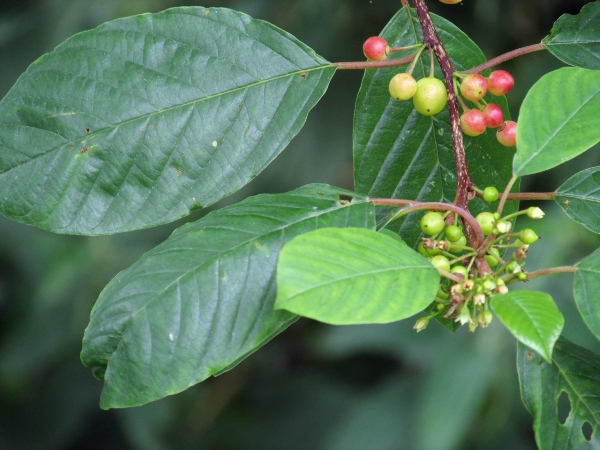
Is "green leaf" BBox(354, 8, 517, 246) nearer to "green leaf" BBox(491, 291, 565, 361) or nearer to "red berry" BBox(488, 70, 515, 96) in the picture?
"red berry" BBox(488, 70, 515, 96)

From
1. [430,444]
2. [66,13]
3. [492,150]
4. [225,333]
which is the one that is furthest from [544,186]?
[225,333]

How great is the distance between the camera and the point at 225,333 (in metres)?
1.00

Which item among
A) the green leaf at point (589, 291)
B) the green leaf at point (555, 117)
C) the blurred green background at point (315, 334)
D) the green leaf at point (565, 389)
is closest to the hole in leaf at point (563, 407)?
the green leaf at point (565, 389)

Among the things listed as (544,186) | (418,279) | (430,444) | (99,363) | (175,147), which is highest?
(175,147)

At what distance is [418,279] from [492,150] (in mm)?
533

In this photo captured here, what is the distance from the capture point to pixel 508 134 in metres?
1.26

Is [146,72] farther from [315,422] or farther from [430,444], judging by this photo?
[315,422]

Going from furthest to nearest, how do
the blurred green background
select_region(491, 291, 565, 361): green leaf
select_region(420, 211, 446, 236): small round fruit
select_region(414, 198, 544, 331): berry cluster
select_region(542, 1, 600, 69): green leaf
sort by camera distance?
the blurred green background
select_region(542, 1, 600, 69): green leaf
select_region(420, 211, 446, 236): small round fruit
select_region(414, 198, 544, 331): berry cluster
select_region(491, 291, 565, 361): green leaf

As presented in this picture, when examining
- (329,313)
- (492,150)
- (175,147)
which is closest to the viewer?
(329,313)

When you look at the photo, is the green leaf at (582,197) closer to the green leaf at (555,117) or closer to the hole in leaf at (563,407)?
the green leaf at (555,117)

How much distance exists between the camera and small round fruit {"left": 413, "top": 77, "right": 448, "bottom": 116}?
120 cm

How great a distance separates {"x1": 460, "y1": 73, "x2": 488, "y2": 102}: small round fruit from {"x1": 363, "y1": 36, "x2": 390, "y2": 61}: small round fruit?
16cm

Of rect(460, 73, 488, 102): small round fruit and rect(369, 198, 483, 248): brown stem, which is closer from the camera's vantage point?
rect(369, 198, 483, 248): brown stem

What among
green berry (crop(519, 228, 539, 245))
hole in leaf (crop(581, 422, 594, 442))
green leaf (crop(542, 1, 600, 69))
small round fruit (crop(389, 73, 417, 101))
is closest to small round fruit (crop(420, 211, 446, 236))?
green berry (crop(519, 228, 539, 245))
